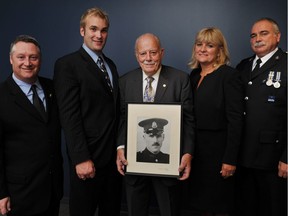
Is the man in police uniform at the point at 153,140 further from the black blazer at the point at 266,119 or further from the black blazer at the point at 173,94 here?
the black blazer at the point at 266,119

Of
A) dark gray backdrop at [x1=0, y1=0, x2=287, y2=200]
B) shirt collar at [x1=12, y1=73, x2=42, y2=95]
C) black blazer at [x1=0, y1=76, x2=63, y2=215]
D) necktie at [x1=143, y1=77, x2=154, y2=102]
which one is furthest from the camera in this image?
dark gray backdrop at [x1=0, y1=0, x2=287, y2=200]

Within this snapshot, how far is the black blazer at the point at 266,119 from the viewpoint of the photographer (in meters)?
2.12

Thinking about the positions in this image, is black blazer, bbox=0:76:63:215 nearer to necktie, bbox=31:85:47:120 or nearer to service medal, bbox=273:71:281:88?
necktie, bbox=31:85:47:120

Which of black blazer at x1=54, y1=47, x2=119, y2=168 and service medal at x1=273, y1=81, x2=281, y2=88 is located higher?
service medal at x1=273, y1=81, x2=281, y2=88

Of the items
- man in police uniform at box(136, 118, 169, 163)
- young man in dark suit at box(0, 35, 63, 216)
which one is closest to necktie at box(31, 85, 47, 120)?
young man in dark suit at box(0, 35, 63, 216)

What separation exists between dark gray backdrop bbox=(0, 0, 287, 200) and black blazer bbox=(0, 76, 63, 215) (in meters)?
1.60

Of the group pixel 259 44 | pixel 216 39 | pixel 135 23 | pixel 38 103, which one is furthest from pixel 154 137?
pixel 135 23

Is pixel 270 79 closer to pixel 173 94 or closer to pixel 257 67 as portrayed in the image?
pixel 257 67

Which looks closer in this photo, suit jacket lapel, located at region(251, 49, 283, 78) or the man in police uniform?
the man in police uniform

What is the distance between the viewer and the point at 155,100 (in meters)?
1.94

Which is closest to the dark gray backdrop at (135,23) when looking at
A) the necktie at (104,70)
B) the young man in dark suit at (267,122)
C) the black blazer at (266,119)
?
the young man in dark suit at (267,122)

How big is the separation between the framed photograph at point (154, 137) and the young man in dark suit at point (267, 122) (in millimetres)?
655

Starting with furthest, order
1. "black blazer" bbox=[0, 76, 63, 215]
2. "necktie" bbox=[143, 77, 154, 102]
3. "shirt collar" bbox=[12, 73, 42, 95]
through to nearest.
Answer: "necktie" bbox=[143, 77, 154, 102] < "shirt collar" bbox=[12, 73, 42, 95] < "black blazer" bbox=[0, 76, 63, 215]

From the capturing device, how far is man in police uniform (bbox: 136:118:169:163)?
1.87 metres
